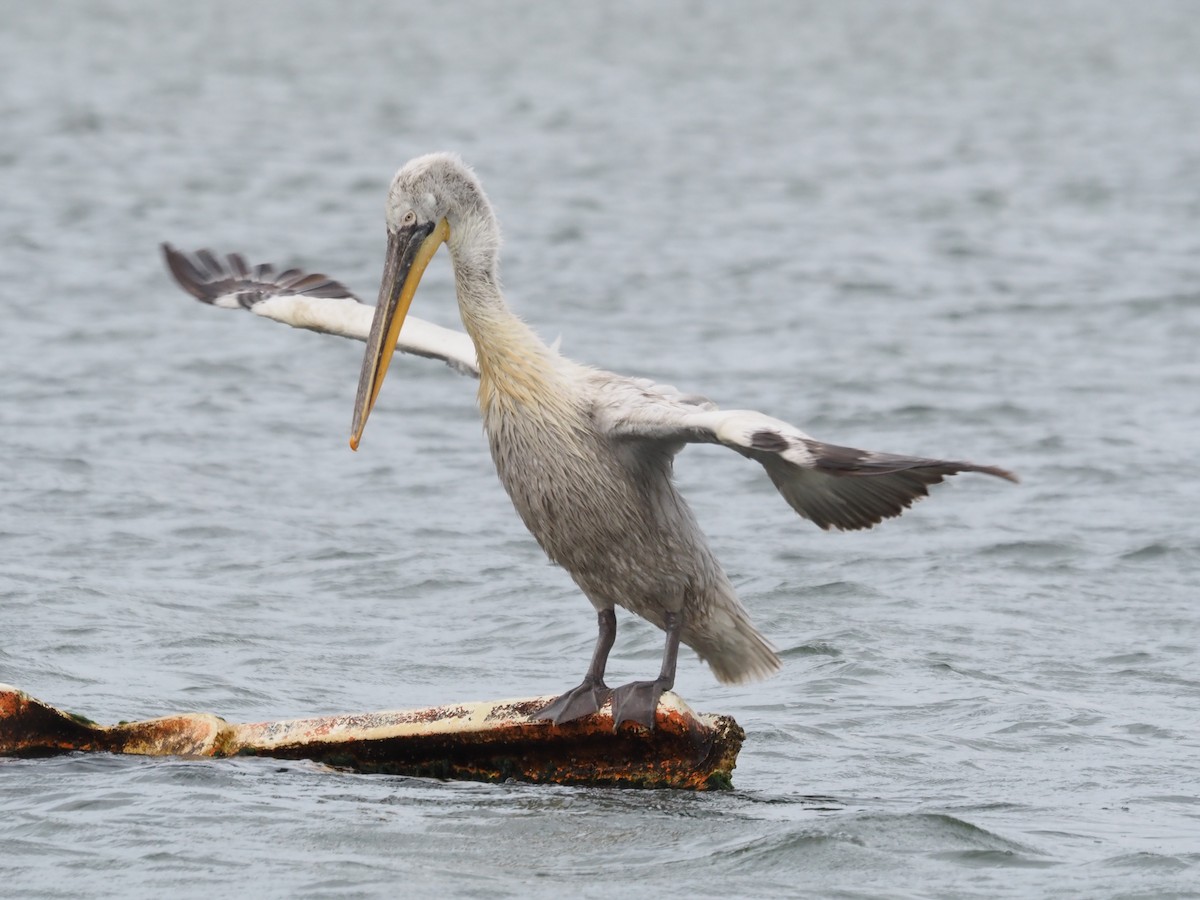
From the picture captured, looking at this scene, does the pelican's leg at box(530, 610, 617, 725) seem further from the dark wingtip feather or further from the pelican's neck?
the dark wingtip feather

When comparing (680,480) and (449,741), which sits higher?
(680,480)

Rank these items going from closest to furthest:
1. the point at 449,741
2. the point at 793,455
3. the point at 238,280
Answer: the point at 793,455, the point at 449,741, the point at 238,280

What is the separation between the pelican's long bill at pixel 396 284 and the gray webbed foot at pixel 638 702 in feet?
4.16

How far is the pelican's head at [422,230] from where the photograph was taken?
23.2 ft

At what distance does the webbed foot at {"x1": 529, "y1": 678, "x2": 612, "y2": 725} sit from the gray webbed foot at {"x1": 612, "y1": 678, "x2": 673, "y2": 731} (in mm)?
62

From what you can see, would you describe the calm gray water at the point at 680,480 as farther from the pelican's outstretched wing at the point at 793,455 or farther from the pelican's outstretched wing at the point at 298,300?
the pelican's outstretched wing at the point at 298,300

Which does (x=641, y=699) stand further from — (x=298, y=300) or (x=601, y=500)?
(x=298, y=300)

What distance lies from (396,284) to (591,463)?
96 cm

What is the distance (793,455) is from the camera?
591 cm

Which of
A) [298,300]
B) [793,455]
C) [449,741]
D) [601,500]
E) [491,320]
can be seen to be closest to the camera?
[793,455]

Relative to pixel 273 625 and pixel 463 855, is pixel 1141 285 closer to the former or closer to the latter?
pixel 273 625

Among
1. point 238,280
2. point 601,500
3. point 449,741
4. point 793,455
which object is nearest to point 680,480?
point 238,280

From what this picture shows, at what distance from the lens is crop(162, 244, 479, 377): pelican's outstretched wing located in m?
7.68

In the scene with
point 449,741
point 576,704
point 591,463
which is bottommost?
A: point 449,741
